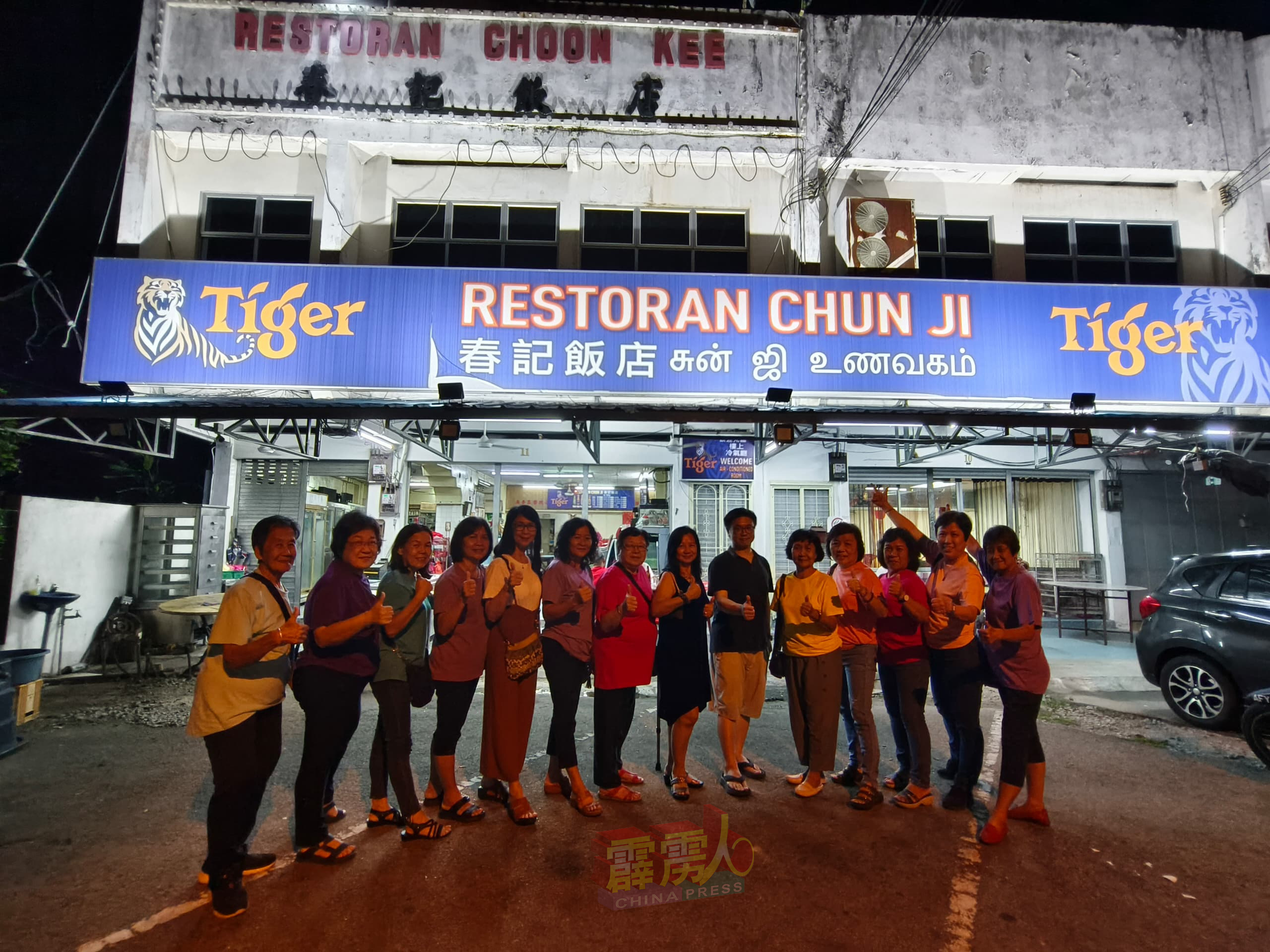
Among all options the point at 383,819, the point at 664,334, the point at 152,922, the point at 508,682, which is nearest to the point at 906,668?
the point at 508,682

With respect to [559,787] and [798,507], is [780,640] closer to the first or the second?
[559,787]

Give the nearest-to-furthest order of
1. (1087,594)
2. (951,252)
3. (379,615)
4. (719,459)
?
(379,615), (951,252), (719,459), (1087,594)

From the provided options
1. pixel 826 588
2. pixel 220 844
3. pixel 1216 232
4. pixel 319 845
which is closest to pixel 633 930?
pixel 319 845

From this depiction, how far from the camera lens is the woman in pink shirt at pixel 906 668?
414cm

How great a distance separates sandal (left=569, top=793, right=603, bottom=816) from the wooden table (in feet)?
32.9

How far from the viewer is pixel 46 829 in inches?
150

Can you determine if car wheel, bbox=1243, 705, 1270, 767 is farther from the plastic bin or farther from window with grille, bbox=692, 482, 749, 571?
Answer: the plastic bin

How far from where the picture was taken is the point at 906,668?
420 centimetres

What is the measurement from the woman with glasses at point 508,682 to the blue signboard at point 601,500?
8.87m

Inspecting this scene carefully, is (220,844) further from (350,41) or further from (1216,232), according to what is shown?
(1216,232)

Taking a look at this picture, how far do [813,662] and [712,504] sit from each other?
8.21 metres

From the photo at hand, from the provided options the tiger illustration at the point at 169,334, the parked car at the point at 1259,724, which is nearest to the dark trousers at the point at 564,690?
the tiger illustration at the point at 169,334

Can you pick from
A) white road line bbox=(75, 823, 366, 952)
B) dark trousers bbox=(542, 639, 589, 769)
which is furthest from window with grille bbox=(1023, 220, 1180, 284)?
white road line bbox=(75, 823, 366, 952)

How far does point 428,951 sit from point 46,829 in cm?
302
